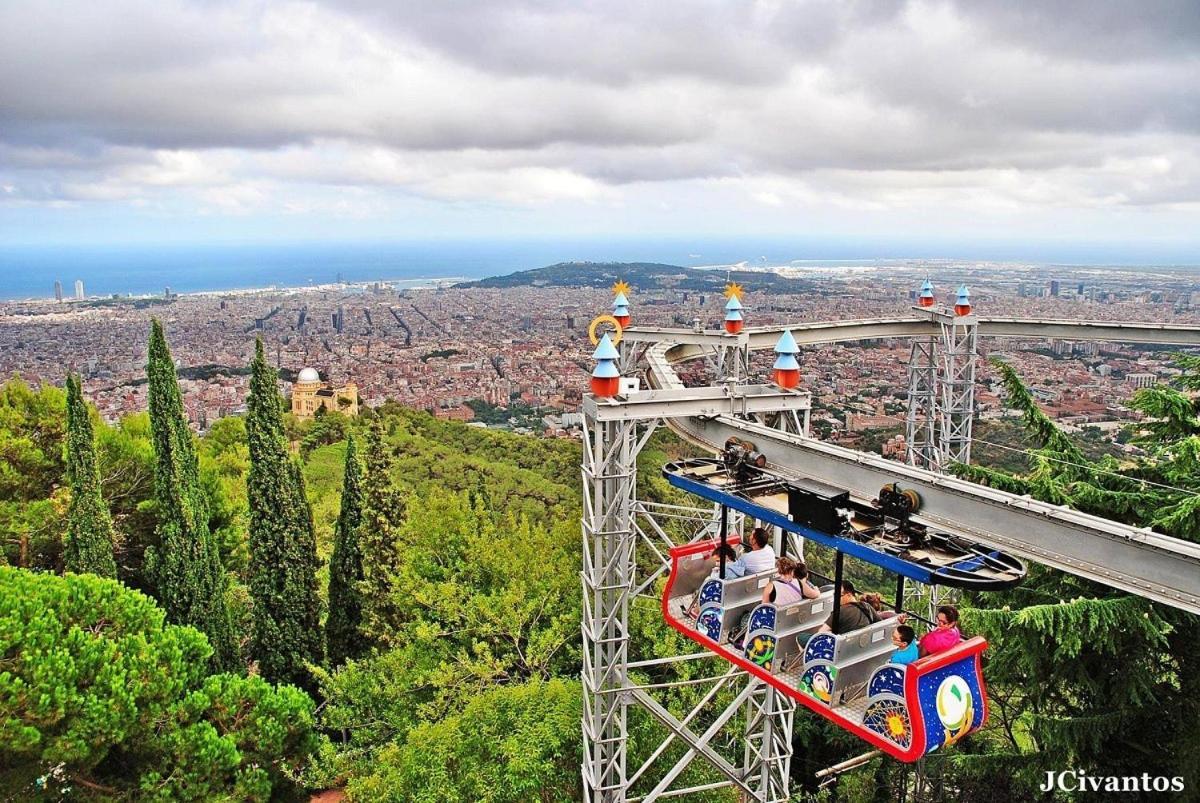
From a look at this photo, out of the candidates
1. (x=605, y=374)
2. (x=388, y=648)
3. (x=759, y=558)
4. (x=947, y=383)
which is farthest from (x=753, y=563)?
(x=388, y=648)

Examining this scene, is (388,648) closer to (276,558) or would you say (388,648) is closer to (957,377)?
(276,558)

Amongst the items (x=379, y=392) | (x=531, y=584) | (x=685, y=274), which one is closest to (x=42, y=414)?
(x=531, y=584)

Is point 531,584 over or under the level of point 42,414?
under

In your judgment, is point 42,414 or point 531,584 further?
point 42,414

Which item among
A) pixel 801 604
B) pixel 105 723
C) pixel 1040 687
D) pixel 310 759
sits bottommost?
pixel 310 759

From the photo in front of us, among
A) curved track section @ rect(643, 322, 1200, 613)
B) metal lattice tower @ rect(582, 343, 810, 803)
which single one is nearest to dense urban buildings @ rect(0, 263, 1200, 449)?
metal lattice tower @ rect(582, 343, 810, 803)

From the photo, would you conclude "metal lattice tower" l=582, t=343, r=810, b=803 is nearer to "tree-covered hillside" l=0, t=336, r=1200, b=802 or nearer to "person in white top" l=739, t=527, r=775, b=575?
"person in white top" l=739, t=527, r=775, b=575

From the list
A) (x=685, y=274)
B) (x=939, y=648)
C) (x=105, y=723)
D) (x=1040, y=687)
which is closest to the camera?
(x=939, y=648)

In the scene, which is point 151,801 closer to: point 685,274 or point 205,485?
point 205,485
